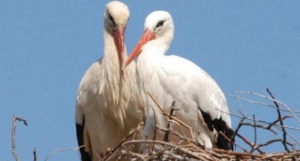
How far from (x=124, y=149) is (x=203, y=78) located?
1139mm

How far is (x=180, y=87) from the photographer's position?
10.0 meters

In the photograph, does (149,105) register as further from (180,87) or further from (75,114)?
(75,114)

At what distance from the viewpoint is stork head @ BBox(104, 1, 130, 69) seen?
11102 mm

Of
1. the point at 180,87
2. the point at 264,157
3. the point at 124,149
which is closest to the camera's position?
the point at 264,157

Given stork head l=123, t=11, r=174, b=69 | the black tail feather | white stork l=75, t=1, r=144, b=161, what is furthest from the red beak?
the black tail feather

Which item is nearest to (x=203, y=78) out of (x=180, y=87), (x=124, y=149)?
(x=180, y=87)

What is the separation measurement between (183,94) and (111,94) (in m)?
1.35

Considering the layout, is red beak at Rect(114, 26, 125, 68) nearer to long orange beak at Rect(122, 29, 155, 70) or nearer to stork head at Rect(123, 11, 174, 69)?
stork head at Rect(123, 11, 174, 69)

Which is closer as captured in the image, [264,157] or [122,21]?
[264,157]

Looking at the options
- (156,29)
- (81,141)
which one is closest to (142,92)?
(156,29)

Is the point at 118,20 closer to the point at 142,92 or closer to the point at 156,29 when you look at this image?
the point at 156,29

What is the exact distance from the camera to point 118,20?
11.1 m

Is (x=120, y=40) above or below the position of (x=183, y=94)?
above

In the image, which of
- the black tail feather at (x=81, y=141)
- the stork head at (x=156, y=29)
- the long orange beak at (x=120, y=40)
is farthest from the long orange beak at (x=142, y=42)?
the black tail feather at (x=81, y=141)
